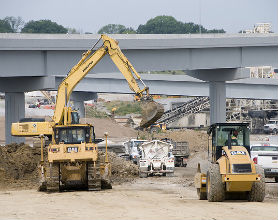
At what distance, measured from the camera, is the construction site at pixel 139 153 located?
2102 cm

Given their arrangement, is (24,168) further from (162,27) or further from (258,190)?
(162,27)

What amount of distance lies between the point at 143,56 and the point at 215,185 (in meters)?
28.4

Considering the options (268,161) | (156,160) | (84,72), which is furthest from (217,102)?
(268,161)

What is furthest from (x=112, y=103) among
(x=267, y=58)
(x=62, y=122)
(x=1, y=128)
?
(x=62, y=122)

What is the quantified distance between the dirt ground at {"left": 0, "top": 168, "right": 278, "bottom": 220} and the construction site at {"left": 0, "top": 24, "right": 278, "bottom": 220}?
0.03 m

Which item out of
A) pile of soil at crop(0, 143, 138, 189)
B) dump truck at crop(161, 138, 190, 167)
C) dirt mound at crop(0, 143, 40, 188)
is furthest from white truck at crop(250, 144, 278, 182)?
dump truck at crop(161, 138, 190, 167)

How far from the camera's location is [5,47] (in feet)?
145

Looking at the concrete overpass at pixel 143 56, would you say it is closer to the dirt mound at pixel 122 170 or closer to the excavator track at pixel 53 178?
the dirt mound at pixel 122 170

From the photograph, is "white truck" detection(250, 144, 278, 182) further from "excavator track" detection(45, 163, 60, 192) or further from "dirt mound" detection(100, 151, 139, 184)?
"excavator track" detection(45, 163, 60, 192)

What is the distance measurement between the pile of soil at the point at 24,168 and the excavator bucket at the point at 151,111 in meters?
3.21

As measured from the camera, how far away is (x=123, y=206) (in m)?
20.7

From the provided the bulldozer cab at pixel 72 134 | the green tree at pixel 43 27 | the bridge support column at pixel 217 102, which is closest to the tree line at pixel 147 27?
the green tree at pixel 43 27

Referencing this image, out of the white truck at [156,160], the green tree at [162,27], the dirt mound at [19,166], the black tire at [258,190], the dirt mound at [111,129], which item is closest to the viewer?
the black tire at [258,190]

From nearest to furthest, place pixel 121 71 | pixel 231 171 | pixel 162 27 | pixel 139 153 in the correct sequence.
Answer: pixel 231 171
pixel 121 71
pixel 139 153
pixel 162 27
